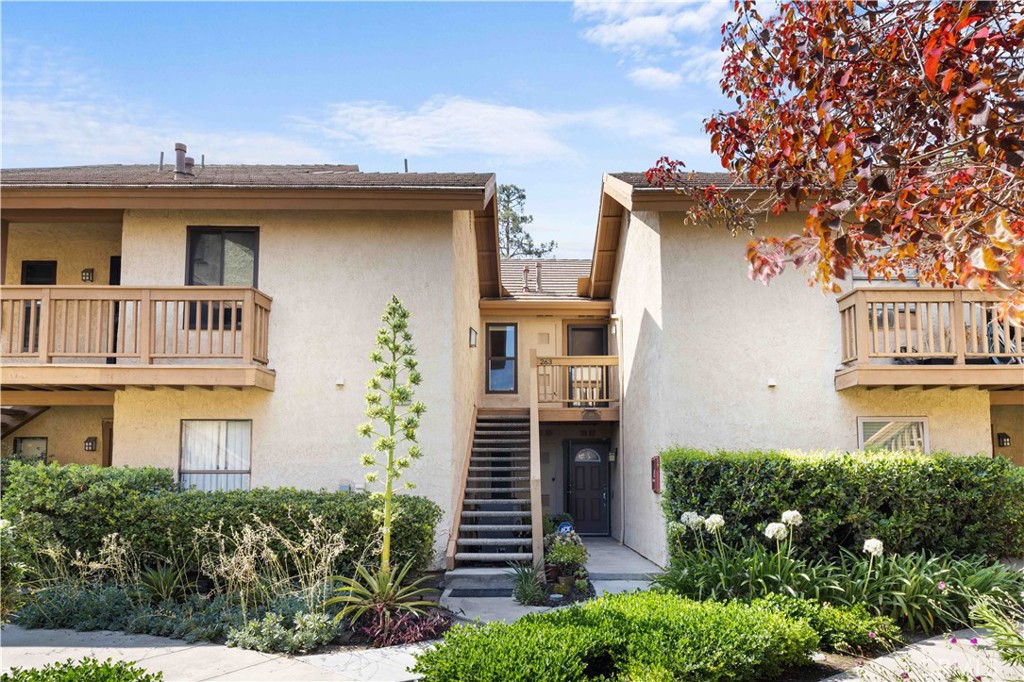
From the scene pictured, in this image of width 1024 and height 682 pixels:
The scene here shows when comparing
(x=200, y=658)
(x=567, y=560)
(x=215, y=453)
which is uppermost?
(x=215, y=453)

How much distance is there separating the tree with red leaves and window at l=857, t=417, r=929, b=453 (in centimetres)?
767

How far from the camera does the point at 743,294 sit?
42.3 ft

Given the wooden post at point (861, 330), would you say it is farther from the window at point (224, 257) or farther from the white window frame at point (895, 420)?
the window at point (224, 257)

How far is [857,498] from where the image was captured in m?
10.1

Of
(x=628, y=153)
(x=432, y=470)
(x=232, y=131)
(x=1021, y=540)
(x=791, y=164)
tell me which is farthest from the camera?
(x=232, y=131)

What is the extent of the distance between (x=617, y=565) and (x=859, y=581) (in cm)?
491

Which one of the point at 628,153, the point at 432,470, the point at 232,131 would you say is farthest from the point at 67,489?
the point at 628,153

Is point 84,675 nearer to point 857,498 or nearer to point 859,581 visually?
point 859,581

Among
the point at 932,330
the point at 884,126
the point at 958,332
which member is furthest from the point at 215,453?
the point at 958,332

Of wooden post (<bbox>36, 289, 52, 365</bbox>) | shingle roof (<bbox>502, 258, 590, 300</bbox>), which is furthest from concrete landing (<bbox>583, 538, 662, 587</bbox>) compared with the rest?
wooden post (<bbox>36, 289, 52, 365</bbox>)

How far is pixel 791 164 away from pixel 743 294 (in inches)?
322

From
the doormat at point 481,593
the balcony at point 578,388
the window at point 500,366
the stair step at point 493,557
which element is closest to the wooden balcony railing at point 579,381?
the balcony at point 578,388

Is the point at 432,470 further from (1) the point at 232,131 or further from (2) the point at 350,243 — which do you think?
(1) the point at 232,131

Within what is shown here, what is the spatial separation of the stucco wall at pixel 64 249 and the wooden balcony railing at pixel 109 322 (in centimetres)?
283
